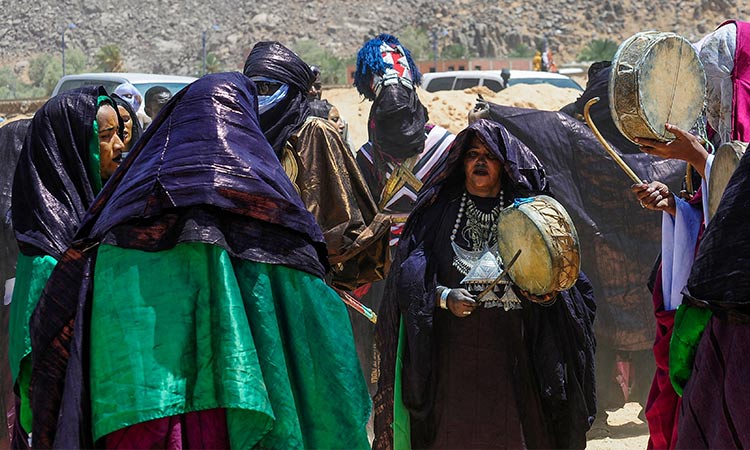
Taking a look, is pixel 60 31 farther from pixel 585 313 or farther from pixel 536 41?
pixel 585 313

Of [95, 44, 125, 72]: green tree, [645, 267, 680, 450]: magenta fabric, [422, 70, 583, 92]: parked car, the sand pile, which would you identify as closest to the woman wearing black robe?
[645, 267, 680, 450]: magenta fabric

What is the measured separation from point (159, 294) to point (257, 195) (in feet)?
1.14

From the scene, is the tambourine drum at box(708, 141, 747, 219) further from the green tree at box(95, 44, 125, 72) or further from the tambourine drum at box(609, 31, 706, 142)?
the green tree at box(95, 44, 125, 72)

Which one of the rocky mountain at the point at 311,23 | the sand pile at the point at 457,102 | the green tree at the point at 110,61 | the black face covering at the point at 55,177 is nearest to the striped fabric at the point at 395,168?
the black face covering at the point at 55,177

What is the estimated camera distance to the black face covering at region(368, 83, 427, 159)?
759 cm

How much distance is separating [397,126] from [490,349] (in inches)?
116

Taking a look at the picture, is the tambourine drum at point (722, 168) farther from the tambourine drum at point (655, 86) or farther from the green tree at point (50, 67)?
the green tree at point (50, 67)

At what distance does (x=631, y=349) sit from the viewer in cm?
792

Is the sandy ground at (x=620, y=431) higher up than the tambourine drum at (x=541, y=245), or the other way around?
the tambourine drum at (x=541, y=245)

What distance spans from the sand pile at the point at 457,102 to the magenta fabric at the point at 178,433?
12568 millimetres

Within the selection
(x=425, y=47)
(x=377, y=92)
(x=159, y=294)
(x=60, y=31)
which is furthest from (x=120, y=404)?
(x=60, y=31)

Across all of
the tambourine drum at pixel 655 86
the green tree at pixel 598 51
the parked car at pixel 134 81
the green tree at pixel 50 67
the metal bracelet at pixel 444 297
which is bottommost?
the green tree at pixel 598 51

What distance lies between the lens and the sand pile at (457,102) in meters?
16.1

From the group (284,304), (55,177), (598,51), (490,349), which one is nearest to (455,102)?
(490,349)
